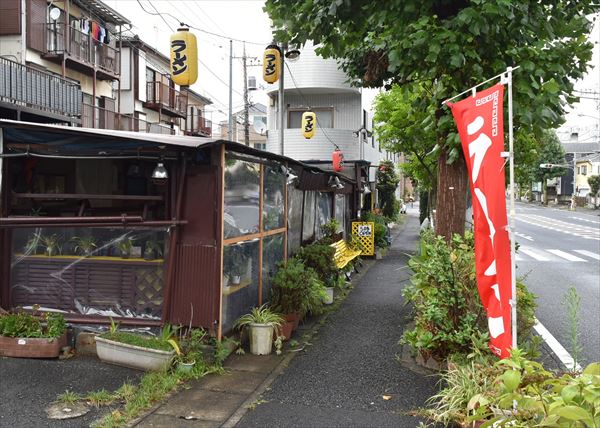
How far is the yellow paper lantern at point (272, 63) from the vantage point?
569 inches

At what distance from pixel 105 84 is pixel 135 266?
18.2 metres

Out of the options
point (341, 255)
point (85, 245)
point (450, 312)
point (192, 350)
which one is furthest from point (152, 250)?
point (341, 255)

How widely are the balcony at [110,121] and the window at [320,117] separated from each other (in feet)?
17.9

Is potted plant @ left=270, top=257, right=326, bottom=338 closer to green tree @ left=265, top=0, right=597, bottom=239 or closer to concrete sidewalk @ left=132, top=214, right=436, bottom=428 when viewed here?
concrete sidewalk @ left=132, top=214, right=436, bottom=428

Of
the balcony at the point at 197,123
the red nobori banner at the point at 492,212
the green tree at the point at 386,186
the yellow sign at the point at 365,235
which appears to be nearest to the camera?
the red nobori banner at the point at 492,212

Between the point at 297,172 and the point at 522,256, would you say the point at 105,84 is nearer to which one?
the point at 297,172

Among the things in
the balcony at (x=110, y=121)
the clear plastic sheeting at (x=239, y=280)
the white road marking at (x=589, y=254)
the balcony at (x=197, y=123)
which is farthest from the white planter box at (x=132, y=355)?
the balcony at (x=197, y=123)

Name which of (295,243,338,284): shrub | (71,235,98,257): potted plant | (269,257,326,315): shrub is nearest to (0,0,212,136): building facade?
(71,235,98,257): potted plant

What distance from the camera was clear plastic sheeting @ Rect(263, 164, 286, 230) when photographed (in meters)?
8.54

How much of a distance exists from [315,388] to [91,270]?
136 inches

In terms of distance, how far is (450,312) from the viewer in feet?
19.5

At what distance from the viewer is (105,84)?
2258 cm

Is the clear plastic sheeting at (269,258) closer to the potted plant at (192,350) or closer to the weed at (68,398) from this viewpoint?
the potted plant at (192,350)

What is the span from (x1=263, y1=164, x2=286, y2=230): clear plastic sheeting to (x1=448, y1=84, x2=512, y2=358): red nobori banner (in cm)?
457
